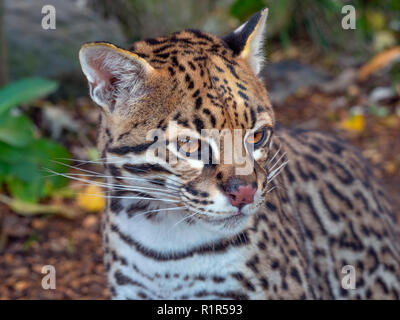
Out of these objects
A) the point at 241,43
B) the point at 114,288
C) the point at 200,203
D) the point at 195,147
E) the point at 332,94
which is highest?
the point at 332,94

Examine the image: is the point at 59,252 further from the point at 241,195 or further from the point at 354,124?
the point at 354,124

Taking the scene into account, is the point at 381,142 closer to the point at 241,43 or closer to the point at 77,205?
the point at 77,205

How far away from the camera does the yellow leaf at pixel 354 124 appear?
849 cm

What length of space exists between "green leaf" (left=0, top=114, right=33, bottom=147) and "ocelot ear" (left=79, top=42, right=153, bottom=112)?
8.59ft

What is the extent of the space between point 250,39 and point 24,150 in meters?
3.01

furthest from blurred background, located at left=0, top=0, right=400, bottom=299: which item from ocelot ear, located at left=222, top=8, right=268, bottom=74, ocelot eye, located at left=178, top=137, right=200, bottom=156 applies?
ocelot eye, located at left=178, top=137, right=200, bottom=156

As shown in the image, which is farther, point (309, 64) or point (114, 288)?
point (309, 64)

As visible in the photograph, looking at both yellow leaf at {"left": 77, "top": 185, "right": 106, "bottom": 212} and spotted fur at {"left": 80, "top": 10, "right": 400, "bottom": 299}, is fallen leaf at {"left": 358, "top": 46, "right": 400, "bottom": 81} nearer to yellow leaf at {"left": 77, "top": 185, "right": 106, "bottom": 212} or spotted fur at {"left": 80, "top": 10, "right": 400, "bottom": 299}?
yellow leaf at {"left": 77, "top": 185, "right": 106, "bottom": 212}

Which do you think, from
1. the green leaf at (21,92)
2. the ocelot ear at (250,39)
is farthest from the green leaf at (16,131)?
the ocelot ear at (250,39)

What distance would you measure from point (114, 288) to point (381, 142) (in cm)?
521

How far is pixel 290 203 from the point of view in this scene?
4.38m

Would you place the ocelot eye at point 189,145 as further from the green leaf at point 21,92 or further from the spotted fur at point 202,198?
the green leaf at point 21,92

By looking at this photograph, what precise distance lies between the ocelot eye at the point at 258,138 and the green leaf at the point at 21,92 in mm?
2841

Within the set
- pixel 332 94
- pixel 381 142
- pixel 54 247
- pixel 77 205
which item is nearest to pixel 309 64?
pixel 332 94
